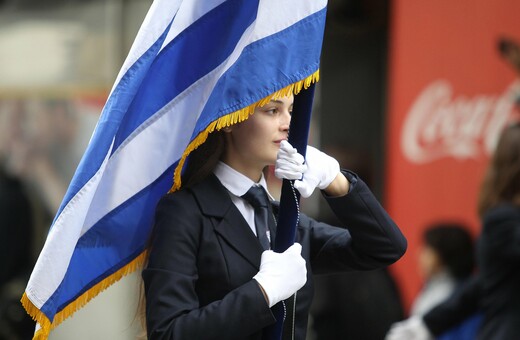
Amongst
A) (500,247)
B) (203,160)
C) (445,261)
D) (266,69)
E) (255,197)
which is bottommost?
(445,261)

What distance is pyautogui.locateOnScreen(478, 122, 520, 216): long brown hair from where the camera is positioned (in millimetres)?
5090

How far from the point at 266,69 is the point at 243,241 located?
18.9 inches

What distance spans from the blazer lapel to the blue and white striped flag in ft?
0.30

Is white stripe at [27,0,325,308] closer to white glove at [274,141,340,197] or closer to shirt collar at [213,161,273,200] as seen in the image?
shirt collar at [213,161,273,200]

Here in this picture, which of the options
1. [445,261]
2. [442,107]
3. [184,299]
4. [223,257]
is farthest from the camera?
[442,107]

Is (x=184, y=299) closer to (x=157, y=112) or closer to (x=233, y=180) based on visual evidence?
(x=233, y=180)

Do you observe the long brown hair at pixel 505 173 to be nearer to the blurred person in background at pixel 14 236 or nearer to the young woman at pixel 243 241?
the young woman at pixel 243 241

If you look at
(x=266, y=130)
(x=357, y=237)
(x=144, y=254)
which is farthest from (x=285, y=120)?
(x=144, y=254)

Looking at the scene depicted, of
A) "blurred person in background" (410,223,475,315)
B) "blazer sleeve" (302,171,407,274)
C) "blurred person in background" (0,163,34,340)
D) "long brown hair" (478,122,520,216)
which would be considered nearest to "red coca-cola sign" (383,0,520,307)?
"blurred person in background" (410,223,475,315)

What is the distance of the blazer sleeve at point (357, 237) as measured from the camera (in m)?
3.20

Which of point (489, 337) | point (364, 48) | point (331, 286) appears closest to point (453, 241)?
point (331, 286)

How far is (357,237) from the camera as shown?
3238 mm

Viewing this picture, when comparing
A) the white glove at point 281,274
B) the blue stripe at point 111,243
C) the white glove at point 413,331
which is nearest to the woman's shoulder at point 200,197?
the blue stripe at point 111,243

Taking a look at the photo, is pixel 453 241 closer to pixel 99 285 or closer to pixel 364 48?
pixel 364 48
